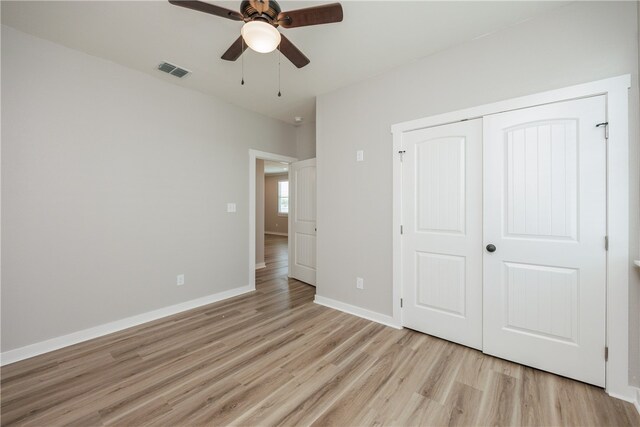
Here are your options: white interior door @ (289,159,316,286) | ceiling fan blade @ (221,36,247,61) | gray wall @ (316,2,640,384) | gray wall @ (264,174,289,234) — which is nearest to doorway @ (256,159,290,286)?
gray wall @ (264,174,289,234)

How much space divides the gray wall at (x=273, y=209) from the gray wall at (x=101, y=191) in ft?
23.4

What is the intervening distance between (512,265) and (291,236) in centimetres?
331

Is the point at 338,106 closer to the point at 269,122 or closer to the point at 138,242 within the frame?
the point at 269,122

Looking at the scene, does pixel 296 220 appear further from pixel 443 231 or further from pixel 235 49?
pixel 235 49

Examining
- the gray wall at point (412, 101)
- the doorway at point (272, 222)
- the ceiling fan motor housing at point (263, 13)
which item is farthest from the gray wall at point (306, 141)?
the ceiling fan motor housing at point (263, 13)

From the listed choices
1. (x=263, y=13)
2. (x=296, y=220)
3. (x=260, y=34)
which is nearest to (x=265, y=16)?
(x=263, y=13)

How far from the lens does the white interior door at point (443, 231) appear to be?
2.30m

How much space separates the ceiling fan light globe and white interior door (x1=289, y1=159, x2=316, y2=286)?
256 cm

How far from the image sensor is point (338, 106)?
3.24m

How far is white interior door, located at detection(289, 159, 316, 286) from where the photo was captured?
166 inches

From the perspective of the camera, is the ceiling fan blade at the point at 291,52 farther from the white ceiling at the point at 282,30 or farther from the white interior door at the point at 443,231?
Answer: the white interior door at the point at 443,231

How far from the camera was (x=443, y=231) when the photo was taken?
2.47 meters

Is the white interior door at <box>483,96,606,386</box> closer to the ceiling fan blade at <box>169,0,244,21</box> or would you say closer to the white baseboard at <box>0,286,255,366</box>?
the ceiling fan blade at <box>169,0,244,21</box>

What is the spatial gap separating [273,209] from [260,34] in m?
9.78
